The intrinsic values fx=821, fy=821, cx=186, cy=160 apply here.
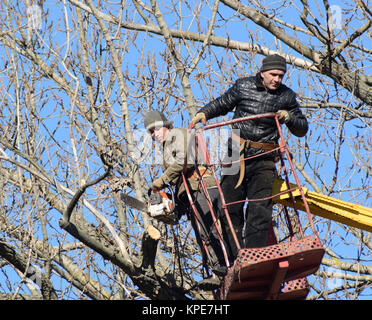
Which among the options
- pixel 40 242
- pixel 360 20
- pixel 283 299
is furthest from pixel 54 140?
pixel 360 20

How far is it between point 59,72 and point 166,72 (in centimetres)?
179

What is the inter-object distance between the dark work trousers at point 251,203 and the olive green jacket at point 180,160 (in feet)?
0.94

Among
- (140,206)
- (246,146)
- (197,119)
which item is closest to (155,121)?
(197,119)

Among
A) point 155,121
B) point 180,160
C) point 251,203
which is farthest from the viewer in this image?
point 155,121

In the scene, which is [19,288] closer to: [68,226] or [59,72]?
[68,226]

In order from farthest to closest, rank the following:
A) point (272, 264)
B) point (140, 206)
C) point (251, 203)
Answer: point (140, 206)
point (251, 203)
point (272, 264)

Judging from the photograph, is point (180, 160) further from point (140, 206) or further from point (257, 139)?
point (257, 139)

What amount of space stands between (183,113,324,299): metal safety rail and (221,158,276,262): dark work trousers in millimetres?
144

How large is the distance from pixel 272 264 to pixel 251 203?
2.62ft

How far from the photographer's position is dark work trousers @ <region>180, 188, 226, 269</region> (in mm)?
8320

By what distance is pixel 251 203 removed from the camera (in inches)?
319

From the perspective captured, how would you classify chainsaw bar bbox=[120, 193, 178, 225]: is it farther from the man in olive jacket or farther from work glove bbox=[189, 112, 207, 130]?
work glove bbox=[189, 112, 207, 130]

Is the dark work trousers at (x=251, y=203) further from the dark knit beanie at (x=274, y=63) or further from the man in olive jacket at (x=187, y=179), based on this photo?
the dark knit beanie at (x=274, y=63)
